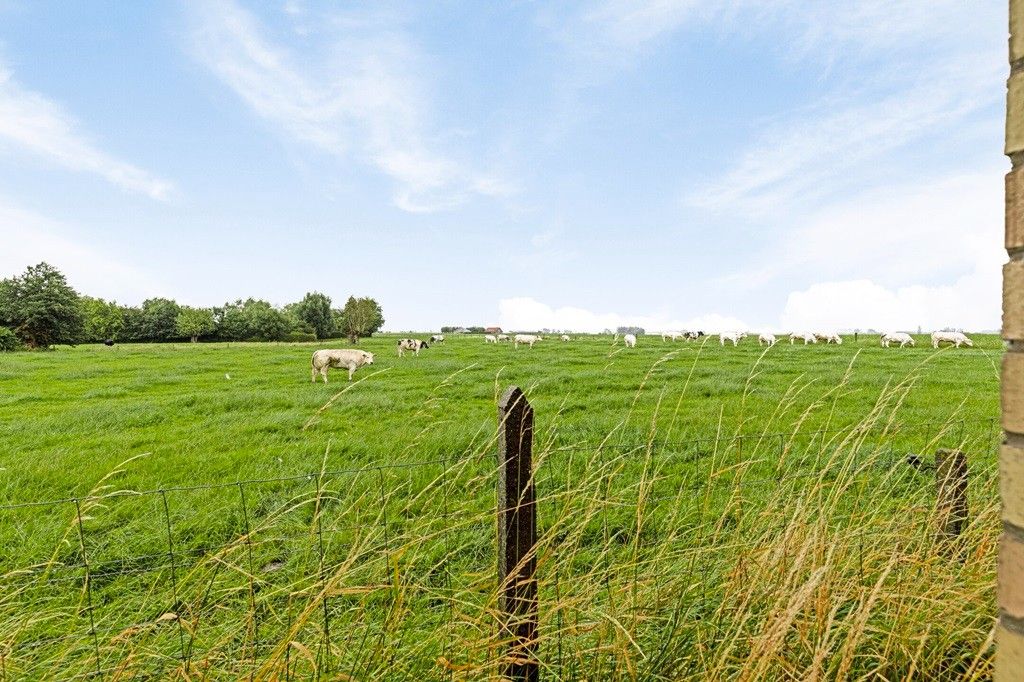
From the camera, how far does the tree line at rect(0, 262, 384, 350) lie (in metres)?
52.9

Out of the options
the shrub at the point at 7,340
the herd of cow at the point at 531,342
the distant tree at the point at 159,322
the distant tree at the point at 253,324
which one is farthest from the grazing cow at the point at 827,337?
the distant tree at the point at 159,322

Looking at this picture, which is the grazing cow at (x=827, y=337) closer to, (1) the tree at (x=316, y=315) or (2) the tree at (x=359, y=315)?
(2) the tree at (x=359, y=315)

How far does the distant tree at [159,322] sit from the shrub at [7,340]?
4097cm

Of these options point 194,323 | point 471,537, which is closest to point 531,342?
point 471,537

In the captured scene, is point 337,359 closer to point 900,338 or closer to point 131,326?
point 900,338

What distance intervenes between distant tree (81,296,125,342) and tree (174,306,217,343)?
10.1 metres

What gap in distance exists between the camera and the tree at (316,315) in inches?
3841

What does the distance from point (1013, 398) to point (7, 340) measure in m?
63.5

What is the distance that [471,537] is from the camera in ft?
12.3

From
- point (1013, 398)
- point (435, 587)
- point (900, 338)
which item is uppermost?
point (900, 338)

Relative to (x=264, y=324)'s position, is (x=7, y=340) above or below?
below

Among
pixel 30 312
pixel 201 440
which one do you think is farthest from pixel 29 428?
pixel 30 312

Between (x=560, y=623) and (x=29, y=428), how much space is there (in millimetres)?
10869

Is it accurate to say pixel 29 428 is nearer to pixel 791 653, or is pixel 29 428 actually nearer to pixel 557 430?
pixel 557 430
